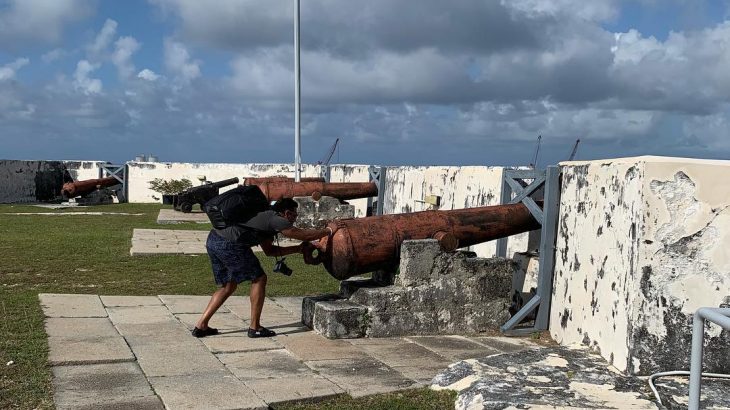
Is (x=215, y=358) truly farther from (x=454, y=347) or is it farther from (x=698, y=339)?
(x=698, y=339)

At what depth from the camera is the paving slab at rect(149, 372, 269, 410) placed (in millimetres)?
4387

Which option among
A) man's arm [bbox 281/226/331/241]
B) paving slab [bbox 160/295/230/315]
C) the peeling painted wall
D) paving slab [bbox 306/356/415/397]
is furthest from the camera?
the peeling painted wall

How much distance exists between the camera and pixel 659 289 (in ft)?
14.9

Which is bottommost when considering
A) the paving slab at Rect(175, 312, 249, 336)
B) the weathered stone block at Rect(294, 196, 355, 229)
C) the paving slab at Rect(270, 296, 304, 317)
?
the paving slab at Rect(270, 296, 304, 317)

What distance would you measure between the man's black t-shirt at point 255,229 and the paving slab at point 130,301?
1.94 meters

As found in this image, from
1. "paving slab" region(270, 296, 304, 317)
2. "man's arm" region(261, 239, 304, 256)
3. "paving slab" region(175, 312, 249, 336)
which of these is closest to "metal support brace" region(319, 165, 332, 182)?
"paving slab" region(270, 296, 304, 317)

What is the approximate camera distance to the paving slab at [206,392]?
4.39m

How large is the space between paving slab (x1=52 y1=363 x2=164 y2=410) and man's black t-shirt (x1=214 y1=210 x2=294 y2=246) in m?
1.26

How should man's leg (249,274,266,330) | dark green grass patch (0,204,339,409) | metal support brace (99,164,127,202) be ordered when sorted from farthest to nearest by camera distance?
1. metal support brace (99,164,127,202)
2. man's leg (249,274,266,330)
3. dark green grass patch (0,204,339,409)

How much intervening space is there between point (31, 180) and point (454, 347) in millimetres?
23273

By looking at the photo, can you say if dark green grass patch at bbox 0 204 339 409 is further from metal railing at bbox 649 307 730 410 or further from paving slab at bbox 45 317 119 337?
metal railing at bbox 649 307 730 410

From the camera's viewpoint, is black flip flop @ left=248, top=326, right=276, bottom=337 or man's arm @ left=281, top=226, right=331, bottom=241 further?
black flip flop @ left=248, top=326, right=276, bottom=337

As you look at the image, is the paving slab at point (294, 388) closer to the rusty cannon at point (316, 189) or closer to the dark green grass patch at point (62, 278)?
the dark green grass patch at point (62, 278)

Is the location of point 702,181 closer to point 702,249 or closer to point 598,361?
point 702,249
